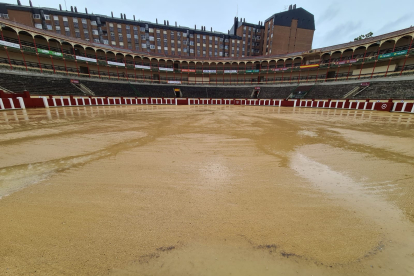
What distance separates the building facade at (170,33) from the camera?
42.5 meters

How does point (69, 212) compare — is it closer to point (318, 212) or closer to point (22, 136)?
point (318, 212)

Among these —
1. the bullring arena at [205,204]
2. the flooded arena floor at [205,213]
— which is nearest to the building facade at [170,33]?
the bullring arena at [205,204]

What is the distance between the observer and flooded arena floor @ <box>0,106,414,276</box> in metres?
1.40

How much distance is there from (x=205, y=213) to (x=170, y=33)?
64.0m

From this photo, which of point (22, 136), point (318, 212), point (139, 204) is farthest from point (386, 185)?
point (22, 136)

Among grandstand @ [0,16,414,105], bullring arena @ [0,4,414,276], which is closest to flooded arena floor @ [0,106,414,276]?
bullring arena @ [0,4,414,276]

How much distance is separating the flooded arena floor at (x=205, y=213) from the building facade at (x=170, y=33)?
46.3 m

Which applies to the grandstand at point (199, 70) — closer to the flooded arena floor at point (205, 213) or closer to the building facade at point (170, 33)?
the building facade at point (170, 33)

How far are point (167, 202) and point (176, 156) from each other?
67.0 inches

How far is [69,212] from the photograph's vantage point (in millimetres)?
1973

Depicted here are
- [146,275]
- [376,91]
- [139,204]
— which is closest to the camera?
[146,275]

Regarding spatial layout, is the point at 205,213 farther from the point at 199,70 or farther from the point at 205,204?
the point at 199,70

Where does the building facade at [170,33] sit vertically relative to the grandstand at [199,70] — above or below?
above

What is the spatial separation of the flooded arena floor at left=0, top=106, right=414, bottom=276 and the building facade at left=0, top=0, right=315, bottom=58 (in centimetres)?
4626
